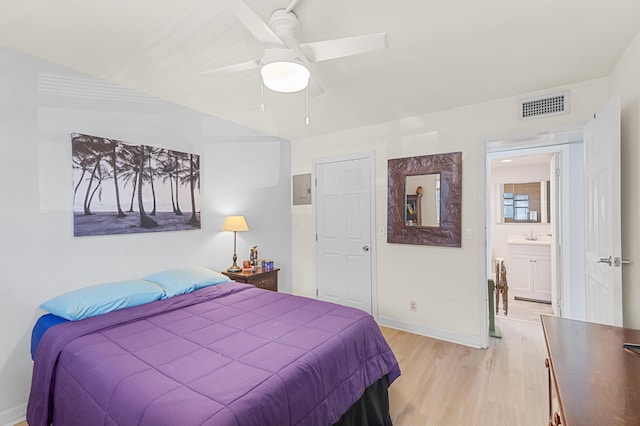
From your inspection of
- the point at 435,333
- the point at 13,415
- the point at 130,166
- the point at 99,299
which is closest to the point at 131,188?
the point at 130,166

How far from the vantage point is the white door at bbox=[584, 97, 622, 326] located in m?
1.87

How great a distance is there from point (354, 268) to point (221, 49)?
2873 mm

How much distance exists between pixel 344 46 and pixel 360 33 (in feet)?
1.81

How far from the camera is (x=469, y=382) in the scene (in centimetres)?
241

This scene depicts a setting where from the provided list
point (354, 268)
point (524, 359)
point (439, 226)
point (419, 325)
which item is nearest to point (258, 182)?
point (354, 268)

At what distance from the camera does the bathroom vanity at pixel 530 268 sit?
4605 millimetres

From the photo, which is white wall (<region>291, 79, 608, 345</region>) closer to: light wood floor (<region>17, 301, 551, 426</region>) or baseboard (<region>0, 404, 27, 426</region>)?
light wood floor (<region>17, 301, 551, 426</region>)

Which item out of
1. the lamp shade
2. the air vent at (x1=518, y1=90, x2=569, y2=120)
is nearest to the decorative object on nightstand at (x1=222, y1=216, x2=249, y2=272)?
the lamp shade

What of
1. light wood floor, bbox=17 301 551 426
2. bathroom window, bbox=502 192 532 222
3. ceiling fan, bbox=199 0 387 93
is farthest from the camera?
bathroom window, bbox=502 192 532 222

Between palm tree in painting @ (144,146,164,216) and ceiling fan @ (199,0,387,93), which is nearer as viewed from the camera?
ceiling fan @ (199,0,387,93)

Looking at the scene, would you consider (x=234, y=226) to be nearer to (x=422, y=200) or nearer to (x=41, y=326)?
(x=41, y=326)

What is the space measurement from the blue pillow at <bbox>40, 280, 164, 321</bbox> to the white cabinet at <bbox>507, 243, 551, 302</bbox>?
5.14m

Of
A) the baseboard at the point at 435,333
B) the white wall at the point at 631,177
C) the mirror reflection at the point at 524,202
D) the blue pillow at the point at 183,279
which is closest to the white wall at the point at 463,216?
the baseboard at the point at 435,333

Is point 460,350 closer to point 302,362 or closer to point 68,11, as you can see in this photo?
point 302,362
